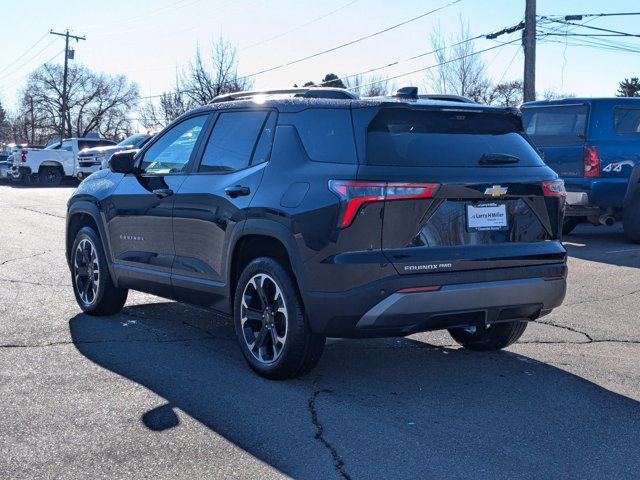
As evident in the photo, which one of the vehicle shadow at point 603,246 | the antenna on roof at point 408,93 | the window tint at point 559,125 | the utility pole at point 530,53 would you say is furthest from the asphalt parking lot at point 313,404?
the utility pole at point 530,53

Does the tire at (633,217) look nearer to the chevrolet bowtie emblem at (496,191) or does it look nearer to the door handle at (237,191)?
the chevrolet bowtie emblem at (496,191)

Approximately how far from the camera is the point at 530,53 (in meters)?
23.7

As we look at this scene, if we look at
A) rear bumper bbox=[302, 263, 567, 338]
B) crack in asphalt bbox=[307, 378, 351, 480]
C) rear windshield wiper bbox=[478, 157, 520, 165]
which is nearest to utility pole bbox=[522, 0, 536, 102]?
rear windshield wiper bbox=[478, 157, 520, 165]

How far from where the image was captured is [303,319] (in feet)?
16.7

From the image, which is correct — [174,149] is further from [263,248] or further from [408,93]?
[408,93]

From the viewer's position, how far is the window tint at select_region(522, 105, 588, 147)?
41.0 feet

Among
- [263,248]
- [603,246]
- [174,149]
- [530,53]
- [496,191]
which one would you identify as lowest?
[603,246]

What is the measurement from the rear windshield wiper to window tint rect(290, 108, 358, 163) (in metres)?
0.82

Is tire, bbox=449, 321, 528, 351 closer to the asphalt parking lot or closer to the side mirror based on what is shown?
the asphalt parking lot

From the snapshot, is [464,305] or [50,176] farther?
[50,176]

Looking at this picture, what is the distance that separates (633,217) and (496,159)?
797cm

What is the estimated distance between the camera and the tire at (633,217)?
12336 mm

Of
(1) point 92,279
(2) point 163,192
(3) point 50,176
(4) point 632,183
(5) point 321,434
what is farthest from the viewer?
(3) point 50,176

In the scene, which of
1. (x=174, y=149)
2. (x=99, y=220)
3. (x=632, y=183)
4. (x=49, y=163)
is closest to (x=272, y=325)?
(x=174, y=149)
